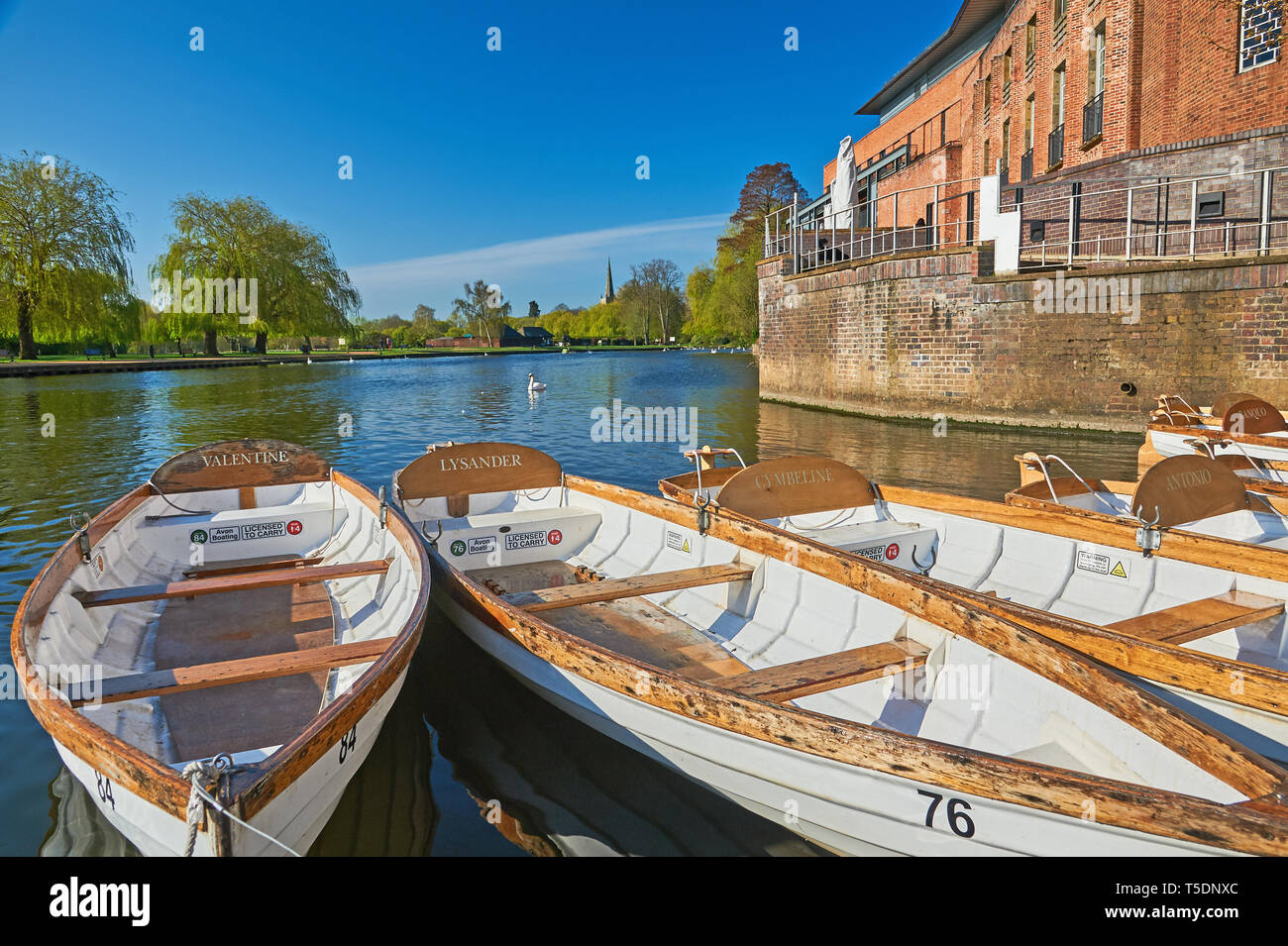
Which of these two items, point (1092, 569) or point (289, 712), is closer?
point (289, 712)

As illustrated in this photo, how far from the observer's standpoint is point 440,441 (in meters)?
19.4

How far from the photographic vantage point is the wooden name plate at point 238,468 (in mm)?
7664

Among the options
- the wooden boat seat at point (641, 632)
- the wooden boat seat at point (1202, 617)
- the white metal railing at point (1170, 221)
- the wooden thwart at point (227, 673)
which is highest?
the white metal railing at point (1170, 221)

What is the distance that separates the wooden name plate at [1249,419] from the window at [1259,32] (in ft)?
31.6

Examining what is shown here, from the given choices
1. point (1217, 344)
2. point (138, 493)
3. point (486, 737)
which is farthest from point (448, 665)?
point (1217, 344)

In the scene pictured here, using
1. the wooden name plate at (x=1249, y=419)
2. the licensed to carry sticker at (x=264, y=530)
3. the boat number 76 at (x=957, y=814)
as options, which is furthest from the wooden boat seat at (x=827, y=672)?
the wooden name plate at (x=1249, y=419)

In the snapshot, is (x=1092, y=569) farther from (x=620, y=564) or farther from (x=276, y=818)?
(x=276, y=818)

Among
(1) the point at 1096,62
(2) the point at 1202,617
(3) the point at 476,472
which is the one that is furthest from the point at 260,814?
(1) the point at 1096,62

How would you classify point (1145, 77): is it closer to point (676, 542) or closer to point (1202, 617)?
point (1202, 617)

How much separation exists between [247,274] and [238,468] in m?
47.4

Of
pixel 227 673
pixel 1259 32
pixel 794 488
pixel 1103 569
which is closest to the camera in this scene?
pixel 227 673

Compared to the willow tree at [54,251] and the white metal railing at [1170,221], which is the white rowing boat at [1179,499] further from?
the willow tree at [54,251]

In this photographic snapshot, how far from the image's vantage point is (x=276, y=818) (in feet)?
9.56
